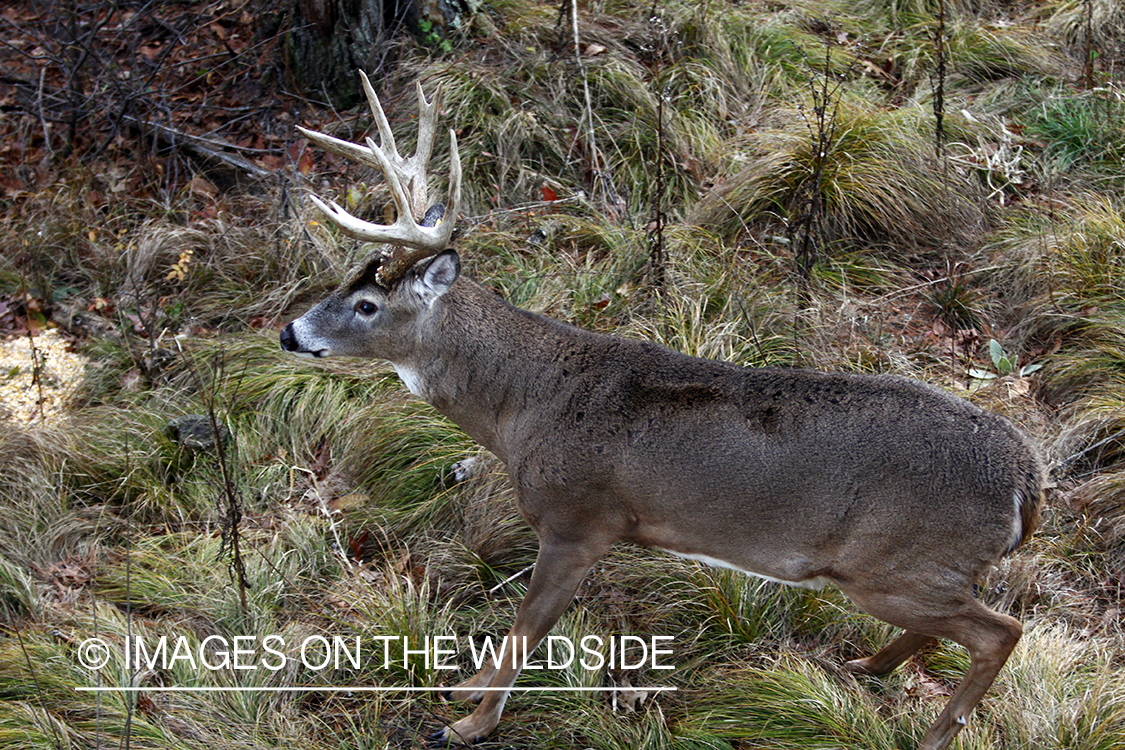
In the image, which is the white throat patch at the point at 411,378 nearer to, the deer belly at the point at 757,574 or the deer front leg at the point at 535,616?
the deer front leg at the point at 535,616

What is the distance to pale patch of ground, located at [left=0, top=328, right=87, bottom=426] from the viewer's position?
5.96 m

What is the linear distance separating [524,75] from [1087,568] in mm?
4907

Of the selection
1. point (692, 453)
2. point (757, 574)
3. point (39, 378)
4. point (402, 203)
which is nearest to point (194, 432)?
point (39, 378)

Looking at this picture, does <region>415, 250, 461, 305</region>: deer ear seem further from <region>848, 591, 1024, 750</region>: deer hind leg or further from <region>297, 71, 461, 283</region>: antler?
<region>848, 591, 1024, 750</region>: deer hind leg

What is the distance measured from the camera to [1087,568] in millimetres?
4508

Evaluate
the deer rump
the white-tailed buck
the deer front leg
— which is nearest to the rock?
the white-tailed buck

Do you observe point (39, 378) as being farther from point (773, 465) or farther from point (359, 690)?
point (773, 465)

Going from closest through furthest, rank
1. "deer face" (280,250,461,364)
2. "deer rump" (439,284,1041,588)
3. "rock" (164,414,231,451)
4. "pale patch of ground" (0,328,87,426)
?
"deer rump" (439,284,1041,588)
"deer face" (280,250,461,364)
"rock" (164,414,231,451)
"pale patch of ground" (0,328,87,426)

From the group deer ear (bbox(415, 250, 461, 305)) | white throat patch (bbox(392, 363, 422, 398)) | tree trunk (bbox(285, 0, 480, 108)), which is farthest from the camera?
tree trunk (bbox(285, 0, 480, 108))

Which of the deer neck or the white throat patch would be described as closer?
the deer neck

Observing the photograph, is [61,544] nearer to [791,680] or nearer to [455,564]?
[455,564]

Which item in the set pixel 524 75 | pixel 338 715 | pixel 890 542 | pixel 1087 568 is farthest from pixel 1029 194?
pixel 338 715

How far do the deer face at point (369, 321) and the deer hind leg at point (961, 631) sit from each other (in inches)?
79.6

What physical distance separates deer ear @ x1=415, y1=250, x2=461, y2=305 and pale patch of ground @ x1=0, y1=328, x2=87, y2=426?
9.44ft
